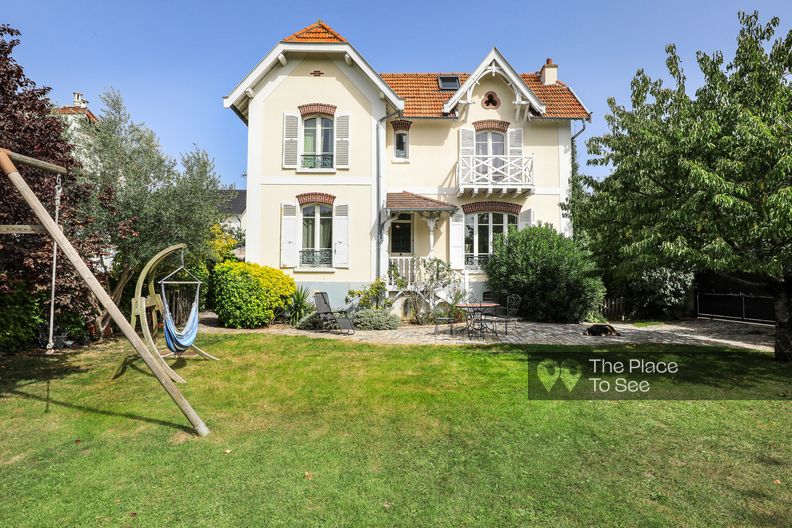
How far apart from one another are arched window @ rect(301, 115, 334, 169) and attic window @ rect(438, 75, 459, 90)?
552cm

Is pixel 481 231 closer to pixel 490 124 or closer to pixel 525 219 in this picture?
pixel 525 219

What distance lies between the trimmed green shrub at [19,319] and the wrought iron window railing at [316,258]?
23.5 ft

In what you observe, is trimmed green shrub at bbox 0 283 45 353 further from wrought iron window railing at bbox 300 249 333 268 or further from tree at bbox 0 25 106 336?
wrought iron window railing at bbox 300 249 333 268

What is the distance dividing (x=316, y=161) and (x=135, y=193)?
6.36 meters

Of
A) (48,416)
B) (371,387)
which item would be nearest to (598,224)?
(371,387)

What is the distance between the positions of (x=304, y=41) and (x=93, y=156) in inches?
309

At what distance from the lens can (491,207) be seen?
52.9ft

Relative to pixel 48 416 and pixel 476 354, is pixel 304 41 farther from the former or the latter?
pixel 48 416

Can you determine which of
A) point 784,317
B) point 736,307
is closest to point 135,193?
point 784,317

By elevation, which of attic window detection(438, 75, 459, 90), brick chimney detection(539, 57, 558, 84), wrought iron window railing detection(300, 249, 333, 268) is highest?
brick chimney detection(539, 57, 558, 84)

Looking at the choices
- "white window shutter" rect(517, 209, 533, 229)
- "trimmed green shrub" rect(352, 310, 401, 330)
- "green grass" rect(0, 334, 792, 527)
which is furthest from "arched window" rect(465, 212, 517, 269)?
"green grass" rect(0, 334, 792, 527)

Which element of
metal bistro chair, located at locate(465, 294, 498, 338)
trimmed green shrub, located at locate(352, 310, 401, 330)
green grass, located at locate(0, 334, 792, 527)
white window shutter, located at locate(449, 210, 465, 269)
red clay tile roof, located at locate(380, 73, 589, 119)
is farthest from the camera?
red clay tile roof, located at locate(380, 73, 589, 119)

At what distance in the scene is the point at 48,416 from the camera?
5453mm

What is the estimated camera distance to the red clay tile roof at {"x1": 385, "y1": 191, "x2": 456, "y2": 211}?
1410 cm
